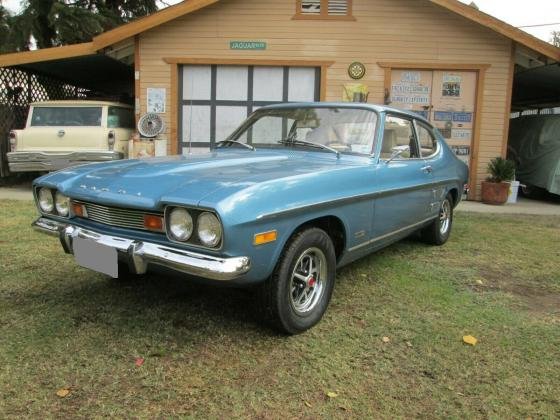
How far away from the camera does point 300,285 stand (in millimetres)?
3295

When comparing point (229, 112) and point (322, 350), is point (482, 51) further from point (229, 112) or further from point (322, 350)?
point (322, 350)

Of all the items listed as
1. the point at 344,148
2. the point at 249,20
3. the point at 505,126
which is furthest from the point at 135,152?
the point at 505,126

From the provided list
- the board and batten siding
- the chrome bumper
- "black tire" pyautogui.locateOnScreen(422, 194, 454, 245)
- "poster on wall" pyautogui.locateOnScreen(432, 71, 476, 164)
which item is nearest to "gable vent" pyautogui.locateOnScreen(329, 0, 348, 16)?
the board and batten siding

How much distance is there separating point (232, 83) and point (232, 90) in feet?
0.45

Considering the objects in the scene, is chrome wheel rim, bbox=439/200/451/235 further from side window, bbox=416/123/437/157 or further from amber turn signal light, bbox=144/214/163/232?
amber turn signal light, bbox=144/214/163/232

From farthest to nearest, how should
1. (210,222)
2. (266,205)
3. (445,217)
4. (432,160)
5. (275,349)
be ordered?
(445,217) < (432,160) < (275,349) < (266,205) < (210,222)

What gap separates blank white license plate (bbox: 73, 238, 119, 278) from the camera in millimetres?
2938

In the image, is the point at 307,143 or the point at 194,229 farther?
the point at 307,143

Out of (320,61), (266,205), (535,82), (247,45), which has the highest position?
(247,45)

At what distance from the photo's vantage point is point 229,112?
1048 cm

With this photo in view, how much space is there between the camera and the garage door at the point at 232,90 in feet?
33.8

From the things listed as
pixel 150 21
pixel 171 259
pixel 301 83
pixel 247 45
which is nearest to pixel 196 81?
pixel 247 45

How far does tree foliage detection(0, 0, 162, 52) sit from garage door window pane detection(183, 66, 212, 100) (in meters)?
5.49

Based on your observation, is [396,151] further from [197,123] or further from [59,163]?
[59,163]
